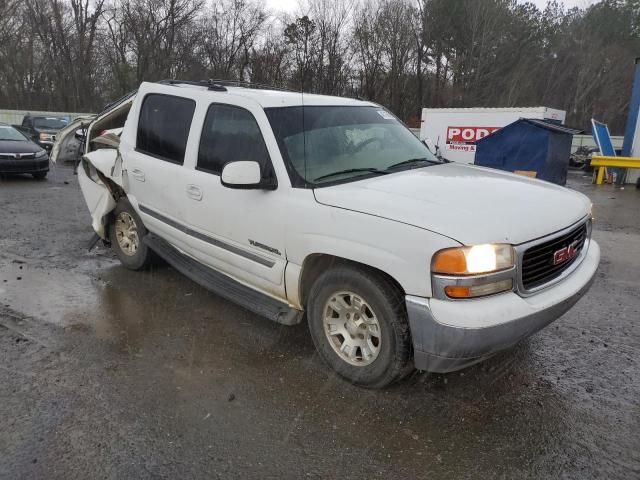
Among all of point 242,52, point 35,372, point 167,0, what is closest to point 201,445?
point 35,372

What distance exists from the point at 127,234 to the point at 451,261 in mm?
4061

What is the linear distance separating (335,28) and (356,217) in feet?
123

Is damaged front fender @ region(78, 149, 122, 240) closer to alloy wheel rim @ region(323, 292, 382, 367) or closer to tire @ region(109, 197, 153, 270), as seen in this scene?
tire @ region(109, 197, 153, 270)

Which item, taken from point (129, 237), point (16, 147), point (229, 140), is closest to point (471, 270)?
point (229, 140)

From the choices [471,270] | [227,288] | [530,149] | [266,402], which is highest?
[530,149]

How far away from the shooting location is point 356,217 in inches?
116

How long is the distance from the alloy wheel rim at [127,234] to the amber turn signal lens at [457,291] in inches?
148

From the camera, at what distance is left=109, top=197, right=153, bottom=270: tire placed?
17.1 feet

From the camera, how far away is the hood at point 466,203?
271 centimetres

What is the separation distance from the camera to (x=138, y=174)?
191 inches

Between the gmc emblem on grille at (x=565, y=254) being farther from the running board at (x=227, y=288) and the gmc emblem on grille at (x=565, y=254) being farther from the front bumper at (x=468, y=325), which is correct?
the running board at (x=227, y=288)

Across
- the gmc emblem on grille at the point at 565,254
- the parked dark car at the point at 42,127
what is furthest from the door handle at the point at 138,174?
the parked dark car at the point at 42,127

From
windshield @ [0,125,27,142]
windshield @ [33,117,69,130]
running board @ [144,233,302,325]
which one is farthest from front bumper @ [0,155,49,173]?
running board @ [144,233,302,325]

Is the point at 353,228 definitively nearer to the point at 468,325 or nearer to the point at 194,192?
the point at 468,325
